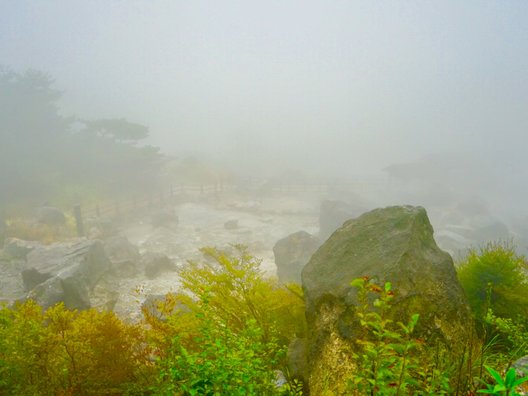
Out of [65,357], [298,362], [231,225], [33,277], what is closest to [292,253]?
[231,225]

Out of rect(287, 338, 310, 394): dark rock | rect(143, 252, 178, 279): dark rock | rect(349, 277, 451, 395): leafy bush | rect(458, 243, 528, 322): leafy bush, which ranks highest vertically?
rect(349, 277, 451, 395): leafy bush

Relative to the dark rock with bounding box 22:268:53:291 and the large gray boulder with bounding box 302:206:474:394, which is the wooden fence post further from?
the large gray boulder with bounding box 302:206:474:394

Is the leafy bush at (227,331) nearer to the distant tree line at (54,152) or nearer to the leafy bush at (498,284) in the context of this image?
the leafy bush at (498,284)

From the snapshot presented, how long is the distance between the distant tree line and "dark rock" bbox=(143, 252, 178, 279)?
12.9 m

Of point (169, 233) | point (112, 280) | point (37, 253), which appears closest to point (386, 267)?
point (112, 280)

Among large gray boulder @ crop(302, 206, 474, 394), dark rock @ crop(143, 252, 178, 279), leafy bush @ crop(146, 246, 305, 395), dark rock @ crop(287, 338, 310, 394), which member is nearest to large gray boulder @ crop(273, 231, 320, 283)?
dark rock @ crop(143, 252, 178, 279)

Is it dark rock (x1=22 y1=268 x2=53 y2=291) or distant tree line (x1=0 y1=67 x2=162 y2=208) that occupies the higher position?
distant tree line (x1=0 y1=67 x2=162 y2=208)

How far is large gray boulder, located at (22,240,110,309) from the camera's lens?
10.1 metres

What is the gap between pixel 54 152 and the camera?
92.7 feet

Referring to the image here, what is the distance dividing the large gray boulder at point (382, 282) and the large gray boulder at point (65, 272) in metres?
8.22

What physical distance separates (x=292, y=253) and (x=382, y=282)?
12.6 m

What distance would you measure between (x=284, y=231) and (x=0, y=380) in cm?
2069

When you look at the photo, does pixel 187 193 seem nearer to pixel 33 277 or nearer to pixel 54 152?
pixel 54 152

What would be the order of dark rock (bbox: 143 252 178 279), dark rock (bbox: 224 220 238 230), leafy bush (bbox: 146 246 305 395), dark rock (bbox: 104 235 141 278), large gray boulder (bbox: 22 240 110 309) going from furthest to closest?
dark rock (bbox: 224 220 238 230)
dark rock (bbox: 143 252 178 279)
dark rock (bbox: 104 235 141 278)
large gray boulder (bbox: 22 240 110 309)
leafy bush (bbox: 146 246 305 395)
